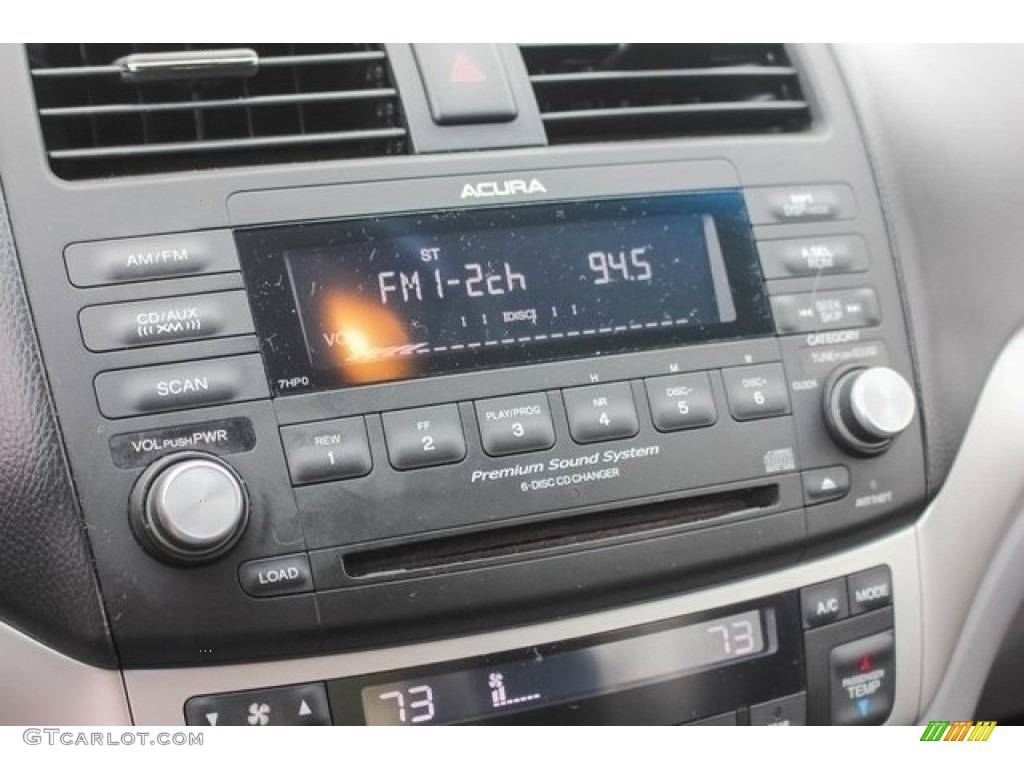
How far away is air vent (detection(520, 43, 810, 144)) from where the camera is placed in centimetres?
115

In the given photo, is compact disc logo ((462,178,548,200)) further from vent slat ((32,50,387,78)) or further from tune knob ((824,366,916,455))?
tune knob ((824,366,916,455))

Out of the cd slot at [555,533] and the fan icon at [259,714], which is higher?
the cd slot at [555,533]

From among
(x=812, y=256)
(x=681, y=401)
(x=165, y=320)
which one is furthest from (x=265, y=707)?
(x=812, y=256)

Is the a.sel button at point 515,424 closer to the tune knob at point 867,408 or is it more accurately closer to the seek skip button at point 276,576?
the seek skip button at point 276,576

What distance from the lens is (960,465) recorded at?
4.01 feet

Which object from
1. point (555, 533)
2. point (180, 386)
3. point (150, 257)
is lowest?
point (555, 533)

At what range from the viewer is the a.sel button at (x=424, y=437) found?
38.7 inches

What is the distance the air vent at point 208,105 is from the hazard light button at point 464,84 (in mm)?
39

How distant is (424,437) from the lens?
990 mm

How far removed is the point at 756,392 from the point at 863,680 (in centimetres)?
35

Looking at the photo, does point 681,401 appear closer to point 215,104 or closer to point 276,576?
point 276,576

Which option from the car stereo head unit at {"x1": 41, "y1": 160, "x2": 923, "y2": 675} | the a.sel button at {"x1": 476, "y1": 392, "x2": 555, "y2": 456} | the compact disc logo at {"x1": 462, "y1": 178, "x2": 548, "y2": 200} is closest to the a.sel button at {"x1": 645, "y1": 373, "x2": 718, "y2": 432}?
the car stereo head unit at {"x1": 41, "y1": 160, "x2": 923, "y2": 675}
